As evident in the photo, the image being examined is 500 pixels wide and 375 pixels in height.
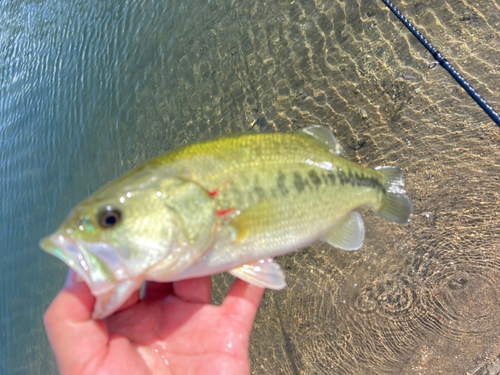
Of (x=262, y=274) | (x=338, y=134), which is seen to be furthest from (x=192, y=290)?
(x=338, y=134)

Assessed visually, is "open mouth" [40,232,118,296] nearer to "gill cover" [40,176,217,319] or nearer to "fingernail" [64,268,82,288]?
"gill cover" [40,176,217,319]

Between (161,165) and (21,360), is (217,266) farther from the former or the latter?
(21,360)

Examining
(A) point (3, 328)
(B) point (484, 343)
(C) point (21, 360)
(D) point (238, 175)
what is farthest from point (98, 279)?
(A) point (3, 328)

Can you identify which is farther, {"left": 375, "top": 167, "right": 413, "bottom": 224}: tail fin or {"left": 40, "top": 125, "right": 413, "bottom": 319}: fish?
{"left": 375, "top": 167, "right": 413, "bottom": 224}: tail fin

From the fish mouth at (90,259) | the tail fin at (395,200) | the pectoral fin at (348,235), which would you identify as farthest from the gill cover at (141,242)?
the tail fin at (395,200)

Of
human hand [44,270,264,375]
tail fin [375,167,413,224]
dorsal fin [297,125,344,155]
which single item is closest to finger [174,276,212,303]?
human hand [44,270,264,375]

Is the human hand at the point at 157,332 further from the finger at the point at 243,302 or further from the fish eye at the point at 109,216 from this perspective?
the fish eye at the point at 109,216

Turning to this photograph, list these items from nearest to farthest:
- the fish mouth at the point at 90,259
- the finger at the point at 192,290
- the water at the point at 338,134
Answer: the fish mouth at the point at 90,259 < the finger at the point at 192,290 < the water at the point at 338,134
